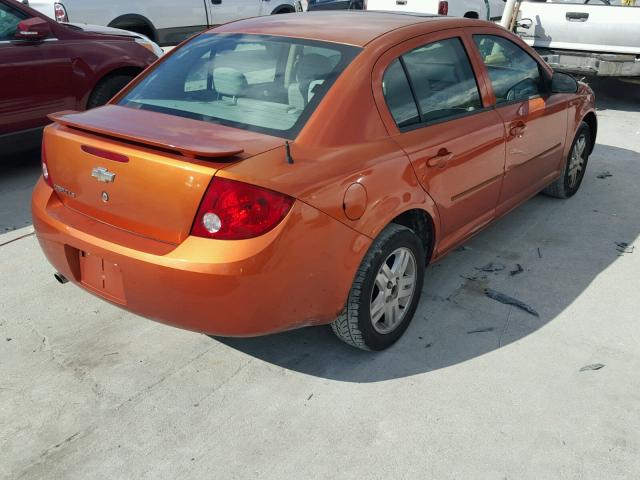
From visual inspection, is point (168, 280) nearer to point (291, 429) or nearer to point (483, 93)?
point (291, 429)

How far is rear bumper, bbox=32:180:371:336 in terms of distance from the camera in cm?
254

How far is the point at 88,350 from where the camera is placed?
3.26 metres

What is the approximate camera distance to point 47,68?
5.80 metres

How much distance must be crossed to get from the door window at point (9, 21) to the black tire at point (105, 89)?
A: 85 centimetres

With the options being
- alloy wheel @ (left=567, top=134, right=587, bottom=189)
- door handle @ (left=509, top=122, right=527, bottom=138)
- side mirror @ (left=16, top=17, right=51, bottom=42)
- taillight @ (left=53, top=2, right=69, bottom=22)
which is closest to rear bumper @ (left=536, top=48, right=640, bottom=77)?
alloy wheel @ (left=567, top=134, right=587, bottom=189)

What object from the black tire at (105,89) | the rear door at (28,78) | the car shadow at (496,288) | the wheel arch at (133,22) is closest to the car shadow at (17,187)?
the rear door at (28,78)

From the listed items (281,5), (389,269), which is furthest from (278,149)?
(281,5)

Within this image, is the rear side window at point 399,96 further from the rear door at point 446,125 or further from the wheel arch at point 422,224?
the wheel arch at point 422,224

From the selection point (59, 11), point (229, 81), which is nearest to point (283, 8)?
point (59, 11)

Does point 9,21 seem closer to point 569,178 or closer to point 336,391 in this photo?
point 336,391

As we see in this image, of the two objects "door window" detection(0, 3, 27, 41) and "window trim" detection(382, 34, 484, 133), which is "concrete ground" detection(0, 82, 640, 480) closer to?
"window trim" detection(382, 34, 484, 133)

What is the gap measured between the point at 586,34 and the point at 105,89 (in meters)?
6.34

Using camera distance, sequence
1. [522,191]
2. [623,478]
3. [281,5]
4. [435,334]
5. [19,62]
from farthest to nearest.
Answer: [281,5], [19,62], [522,191], [435,334], [623,478]

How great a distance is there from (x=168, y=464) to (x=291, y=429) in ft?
1.73
